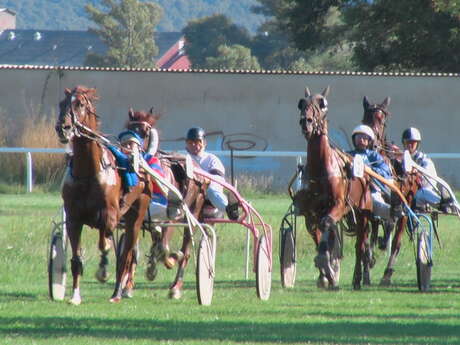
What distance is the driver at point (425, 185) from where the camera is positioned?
14606 mm

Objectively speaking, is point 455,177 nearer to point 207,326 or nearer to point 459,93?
point 459,93

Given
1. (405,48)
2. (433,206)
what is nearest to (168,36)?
(405,48)

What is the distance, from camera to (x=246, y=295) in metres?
12.6

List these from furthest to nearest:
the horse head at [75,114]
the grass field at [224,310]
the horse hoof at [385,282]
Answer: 1. the horse hoof at [385,282]
2. the horse head at [75,114]
3. the grass field at [224,310]

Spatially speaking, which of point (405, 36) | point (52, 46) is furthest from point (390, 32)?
point (52, 46)

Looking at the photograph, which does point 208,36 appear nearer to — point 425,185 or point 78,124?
point 425,185

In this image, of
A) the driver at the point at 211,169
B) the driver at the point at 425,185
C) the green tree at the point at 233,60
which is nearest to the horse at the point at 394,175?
the driver at the point at 425,185

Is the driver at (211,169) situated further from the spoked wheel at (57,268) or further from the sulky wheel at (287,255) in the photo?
the spoked wheel at (57,268)

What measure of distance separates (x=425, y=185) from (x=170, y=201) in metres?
3.99

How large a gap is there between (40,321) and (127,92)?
22.2 meters

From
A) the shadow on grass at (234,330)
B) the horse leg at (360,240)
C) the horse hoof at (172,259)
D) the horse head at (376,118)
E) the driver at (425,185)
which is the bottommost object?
the shadow on grass at (234,330)

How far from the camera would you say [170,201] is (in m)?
12.4

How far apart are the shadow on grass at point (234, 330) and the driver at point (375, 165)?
3.84 meters

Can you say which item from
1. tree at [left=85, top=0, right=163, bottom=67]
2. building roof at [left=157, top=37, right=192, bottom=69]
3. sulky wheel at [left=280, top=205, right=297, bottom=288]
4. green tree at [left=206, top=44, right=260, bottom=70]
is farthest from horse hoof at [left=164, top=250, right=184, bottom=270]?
building roof at [left=157, top=37, right=192, bottom=69]
